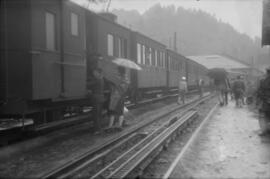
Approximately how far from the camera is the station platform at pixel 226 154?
6.01m

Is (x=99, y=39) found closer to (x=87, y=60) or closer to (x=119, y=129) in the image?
(x=87, y=60)

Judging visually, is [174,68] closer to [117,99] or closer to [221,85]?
[221,85]

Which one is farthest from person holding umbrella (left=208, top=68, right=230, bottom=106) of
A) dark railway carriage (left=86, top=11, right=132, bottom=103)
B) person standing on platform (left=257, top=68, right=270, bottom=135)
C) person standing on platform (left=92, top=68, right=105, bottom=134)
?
person standing on platform (left=92, top=68, right=105, bottom=134)

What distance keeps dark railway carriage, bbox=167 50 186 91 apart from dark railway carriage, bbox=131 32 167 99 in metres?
1.47

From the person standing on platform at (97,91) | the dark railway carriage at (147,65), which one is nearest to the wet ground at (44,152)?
the person standing on platform at (97,91)

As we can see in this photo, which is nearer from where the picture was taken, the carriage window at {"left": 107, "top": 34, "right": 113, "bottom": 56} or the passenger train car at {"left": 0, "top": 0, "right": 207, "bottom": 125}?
the passenger train car at {"left": 0, "top": 0, "right": 207, "bottom": 125}

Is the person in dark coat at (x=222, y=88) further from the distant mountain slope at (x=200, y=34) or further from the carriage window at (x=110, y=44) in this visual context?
the distant mountain slope at (x=200, y=34)

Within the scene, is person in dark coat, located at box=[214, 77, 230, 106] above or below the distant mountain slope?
below

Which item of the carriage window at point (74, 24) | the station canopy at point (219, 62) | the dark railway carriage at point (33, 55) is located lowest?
the dark railway carriage at point (33, 55)

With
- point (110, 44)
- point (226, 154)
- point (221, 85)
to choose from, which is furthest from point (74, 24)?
point (221, 85)

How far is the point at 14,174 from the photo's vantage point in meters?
5.82

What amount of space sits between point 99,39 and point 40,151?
15.7ft

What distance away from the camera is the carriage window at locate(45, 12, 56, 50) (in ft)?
27.7

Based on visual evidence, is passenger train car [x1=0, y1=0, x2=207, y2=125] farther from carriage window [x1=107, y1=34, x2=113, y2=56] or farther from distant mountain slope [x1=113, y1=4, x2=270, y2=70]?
distant mountain slope [x1=113, y1=4, x2=270, y2=70]
